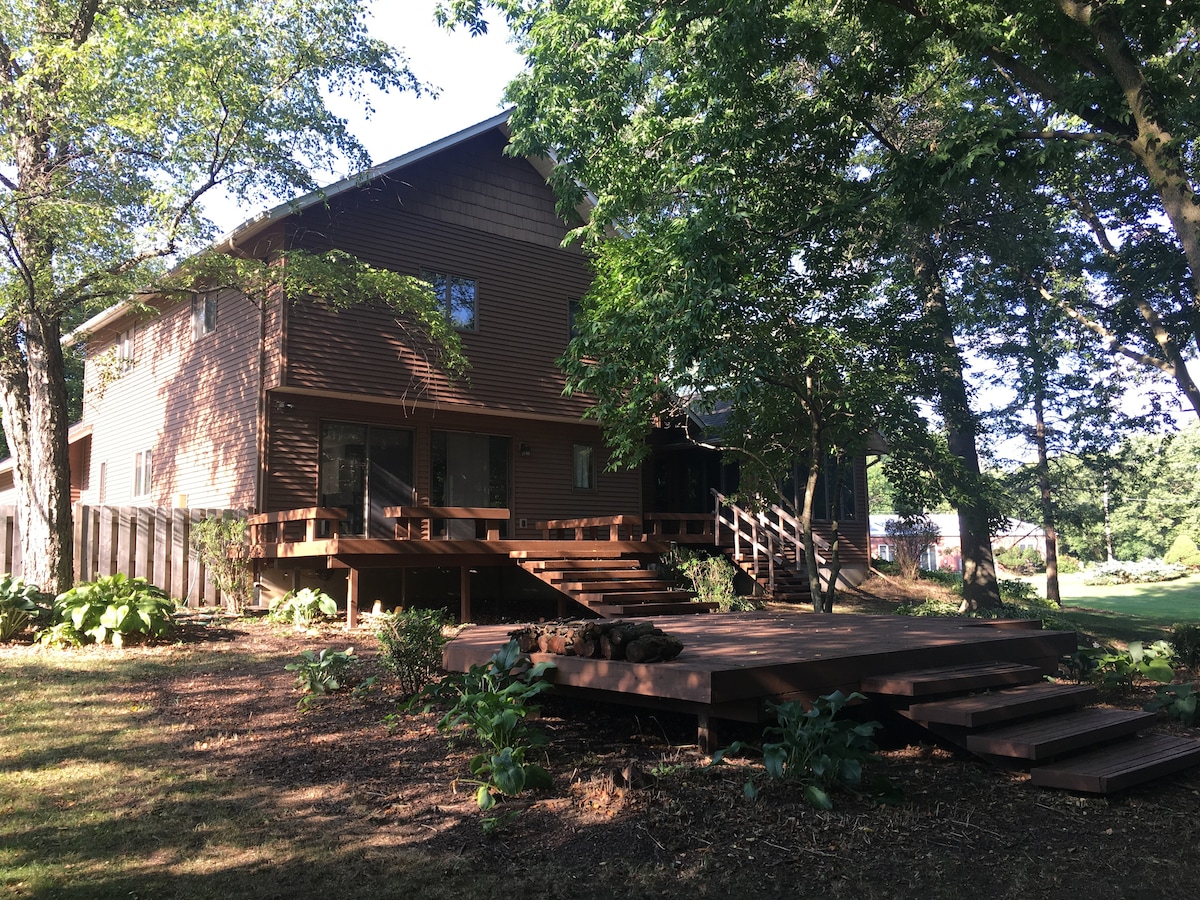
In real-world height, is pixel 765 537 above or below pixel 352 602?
above

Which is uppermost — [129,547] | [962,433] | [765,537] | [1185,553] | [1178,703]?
[962,433]

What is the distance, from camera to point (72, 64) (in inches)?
400

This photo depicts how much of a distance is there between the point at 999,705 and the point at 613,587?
7051mm

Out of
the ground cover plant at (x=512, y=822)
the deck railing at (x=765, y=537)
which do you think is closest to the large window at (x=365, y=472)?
the deck railing at (x=765, y=537)

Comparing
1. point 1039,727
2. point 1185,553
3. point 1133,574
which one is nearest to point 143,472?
point 1039,727

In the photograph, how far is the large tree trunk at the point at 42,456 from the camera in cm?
1048

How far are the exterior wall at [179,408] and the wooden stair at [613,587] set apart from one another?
4857 mm

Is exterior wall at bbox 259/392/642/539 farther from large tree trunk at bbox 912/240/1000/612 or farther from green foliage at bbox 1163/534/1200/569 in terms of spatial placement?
green foliage at bbox 1163/534/1200/569

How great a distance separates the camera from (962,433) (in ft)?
48.4

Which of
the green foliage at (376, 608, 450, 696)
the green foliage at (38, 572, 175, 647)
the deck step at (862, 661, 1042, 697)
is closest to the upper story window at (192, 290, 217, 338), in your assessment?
the green foliage at (38, 572, 175, 647)

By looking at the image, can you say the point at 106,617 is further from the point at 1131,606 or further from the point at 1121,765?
the point at 1131,606

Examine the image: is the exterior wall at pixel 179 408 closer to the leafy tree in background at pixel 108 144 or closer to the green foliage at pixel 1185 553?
the leafy tree in background at pixel 108 144

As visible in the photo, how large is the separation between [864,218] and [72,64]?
9.75 metres

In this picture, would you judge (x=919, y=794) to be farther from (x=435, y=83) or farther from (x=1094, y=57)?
(x=435, y=83)
